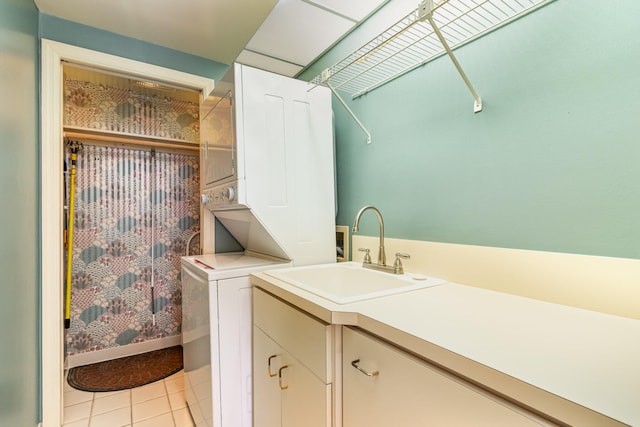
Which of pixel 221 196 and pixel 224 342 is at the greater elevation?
pixel 221 196

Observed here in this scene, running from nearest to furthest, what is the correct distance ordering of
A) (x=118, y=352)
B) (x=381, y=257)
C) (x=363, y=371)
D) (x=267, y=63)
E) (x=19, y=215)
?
(x=363, y=371) < (x=19, y=215) < (x=381, y=257) < (x=267, y=63) < (x=118, y=352)

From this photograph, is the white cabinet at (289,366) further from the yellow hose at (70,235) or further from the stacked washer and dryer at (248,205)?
the yellow hose at (70,235)

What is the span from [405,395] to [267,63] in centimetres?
251

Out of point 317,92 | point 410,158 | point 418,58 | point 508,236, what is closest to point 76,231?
point 317,92

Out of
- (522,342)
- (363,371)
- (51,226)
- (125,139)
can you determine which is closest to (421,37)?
(522,342)

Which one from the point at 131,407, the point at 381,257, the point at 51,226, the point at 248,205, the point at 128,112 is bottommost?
the point at 131,407

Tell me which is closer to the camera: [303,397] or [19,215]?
[303,397]

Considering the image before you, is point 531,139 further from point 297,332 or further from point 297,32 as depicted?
point 297,32

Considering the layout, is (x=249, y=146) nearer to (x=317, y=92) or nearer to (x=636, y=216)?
(x=317, y=92)

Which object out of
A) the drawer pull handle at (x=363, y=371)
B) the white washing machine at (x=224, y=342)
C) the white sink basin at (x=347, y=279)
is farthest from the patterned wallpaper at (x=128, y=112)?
the drawer pull handle at (x=363, y=371)

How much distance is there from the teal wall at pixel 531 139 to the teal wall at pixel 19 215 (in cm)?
186

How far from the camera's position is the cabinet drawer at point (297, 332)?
100cm

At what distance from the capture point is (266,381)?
142cm

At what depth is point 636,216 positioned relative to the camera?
2.88 feet
